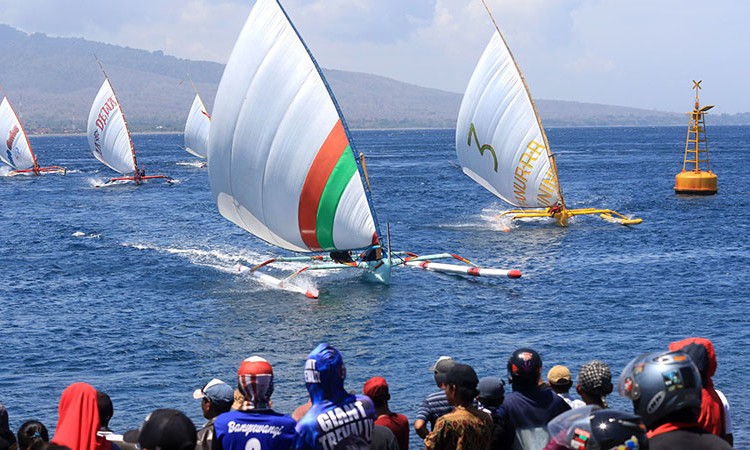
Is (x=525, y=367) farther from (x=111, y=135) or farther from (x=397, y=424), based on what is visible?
(x=111, y=135)

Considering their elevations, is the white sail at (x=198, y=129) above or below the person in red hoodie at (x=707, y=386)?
above

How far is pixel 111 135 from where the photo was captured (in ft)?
315

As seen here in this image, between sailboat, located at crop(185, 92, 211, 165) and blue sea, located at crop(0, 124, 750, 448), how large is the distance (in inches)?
2059

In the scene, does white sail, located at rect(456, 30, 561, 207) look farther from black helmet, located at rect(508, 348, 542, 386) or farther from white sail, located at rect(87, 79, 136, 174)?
white sail, located at rect(87, 79, 136, 174)

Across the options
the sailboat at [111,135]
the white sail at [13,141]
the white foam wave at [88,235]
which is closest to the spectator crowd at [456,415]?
the white foam wave at [88,235]

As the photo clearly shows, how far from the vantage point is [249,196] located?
40125 mm

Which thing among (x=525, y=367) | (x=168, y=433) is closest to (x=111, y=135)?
(x=525, y=367)

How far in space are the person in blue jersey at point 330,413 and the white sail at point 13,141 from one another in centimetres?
10194

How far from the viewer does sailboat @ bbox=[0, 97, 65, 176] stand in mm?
106875

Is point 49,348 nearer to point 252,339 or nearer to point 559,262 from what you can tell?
point 252,339

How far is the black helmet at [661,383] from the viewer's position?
662 cm

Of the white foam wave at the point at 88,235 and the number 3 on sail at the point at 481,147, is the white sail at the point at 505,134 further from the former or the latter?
the white foam wave at the point at 88,235

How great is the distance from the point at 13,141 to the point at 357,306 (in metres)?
83.1

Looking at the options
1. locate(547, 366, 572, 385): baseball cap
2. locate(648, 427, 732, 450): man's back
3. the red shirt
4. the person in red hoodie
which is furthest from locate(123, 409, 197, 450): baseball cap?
locate(547, 366, 572, 385): baseball cap
